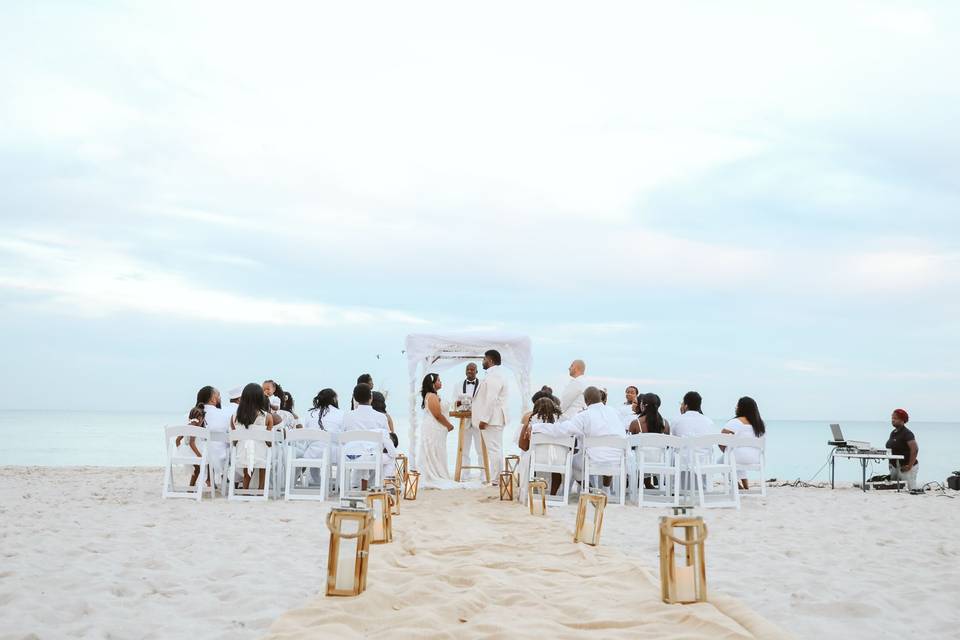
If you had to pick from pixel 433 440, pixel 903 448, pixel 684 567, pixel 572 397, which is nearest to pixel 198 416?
pixel 433 440

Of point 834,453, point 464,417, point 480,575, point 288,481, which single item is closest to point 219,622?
point 480,575

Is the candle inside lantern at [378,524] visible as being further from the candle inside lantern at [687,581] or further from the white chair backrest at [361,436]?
the white chair backrest at [361,436]

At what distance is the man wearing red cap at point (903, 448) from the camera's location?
12.1 metres

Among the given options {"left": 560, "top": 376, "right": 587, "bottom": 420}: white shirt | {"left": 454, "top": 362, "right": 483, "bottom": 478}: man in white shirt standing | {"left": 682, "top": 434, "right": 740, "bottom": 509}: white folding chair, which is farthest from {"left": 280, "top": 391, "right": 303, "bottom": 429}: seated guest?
{"left": 682, "top": 434, "right": 740, "bottom": 509}: white folding chair

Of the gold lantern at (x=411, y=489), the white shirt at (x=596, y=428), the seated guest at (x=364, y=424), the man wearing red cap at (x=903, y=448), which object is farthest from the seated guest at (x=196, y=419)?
the man wearing red cap at (x=903, y=448)

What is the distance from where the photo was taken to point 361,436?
9422 mm

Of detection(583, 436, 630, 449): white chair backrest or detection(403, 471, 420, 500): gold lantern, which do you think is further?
detection(403, 471, 420, 500): gold lantern

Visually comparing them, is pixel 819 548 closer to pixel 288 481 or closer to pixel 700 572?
pixel 700 572

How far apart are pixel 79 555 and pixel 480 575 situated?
2.76 meters

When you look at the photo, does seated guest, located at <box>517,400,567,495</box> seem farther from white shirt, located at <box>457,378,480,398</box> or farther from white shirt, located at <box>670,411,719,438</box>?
white shirt, located at <box>457,378,480,398</box>

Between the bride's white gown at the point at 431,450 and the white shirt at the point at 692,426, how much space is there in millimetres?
3994

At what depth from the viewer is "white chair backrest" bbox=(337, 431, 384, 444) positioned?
369 inches

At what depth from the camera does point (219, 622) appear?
4055 mm

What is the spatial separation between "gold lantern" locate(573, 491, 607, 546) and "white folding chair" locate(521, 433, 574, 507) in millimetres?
3048
